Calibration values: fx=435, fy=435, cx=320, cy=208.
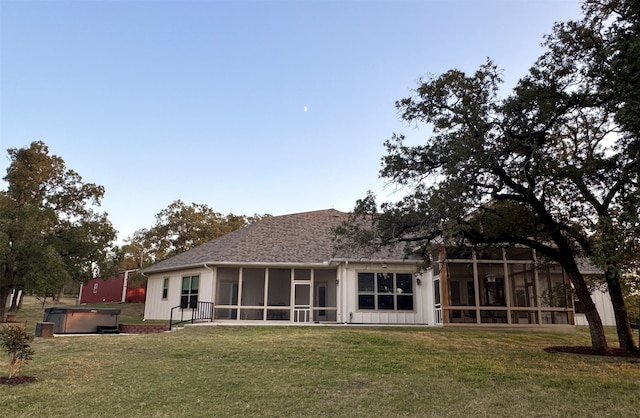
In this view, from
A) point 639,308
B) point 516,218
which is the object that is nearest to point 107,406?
point 516,218

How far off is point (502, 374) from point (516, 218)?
5.26 m

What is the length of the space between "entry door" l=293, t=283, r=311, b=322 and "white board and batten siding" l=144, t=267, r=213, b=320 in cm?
350

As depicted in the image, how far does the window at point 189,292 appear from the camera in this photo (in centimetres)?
1864

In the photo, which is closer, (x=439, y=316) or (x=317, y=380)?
(x=317, y=380)

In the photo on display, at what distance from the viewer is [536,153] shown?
358 inches

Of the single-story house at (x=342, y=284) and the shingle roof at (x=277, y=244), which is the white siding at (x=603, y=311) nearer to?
the single-story house at (x=342, y=284)

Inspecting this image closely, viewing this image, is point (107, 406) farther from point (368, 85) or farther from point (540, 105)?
point (368, 85)

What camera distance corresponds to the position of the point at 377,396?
5.82 meters

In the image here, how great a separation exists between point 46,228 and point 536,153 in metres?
22.2

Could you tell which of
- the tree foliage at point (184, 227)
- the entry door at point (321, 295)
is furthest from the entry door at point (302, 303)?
the tree foliage at point (184, 227)

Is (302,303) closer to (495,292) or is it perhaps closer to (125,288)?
(495,292)

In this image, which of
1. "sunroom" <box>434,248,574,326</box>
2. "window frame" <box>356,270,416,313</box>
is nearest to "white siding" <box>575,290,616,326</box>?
"sunroom" <box>434,248,574,326</box>

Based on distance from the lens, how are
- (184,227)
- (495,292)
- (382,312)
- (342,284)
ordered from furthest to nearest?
(184,227) → (342,284) → (382,312) → (495,292)

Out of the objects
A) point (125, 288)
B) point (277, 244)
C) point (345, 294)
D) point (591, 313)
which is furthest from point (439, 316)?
point (125, 288)
